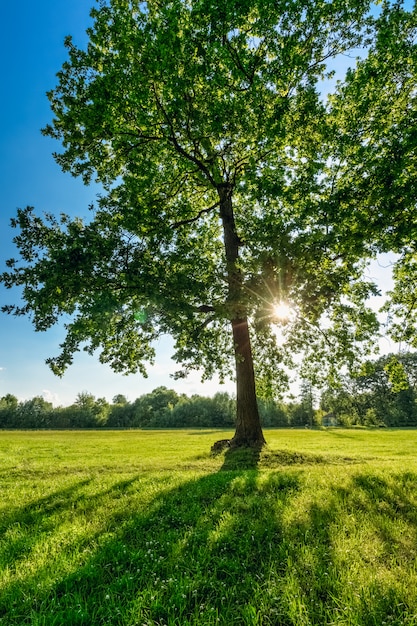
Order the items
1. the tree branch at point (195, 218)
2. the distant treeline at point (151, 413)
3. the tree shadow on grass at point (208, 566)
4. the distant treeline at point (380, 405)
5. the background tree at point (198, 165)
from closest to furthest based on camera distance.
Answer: the tree shadow on grass at point (208, 566) → the background tree at point (198, 165) → the tree branch at point (195, 218) → the distant treeline at point (380, 405) → the distant treeline at point (151, 413)

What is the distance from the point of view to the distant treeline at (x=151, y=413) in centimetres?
9931

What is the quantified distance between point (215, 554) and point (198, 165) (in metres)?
15.9

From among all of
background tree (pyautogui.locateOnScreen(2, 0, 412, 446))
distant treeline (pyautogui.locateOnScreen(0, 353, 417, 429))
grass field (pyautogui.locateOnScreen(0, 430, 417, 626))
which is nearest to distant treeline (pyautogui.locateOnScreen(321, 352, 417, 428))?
distant treeline (pyautogui.locateOnScreen(0, 353, 417, 429))

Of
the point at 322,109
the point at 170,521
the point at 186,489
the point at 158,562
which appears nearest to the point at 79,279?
the point at 186,489

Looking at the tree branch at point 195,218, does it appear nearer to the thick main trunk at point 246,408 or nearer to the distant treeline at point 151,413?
the thick main trunk at point 246,408

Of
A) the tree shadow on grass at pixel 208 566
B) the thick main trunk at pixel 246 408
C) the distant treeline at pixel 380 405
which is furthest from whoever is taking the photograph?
the distant treeline at pixel 380 405

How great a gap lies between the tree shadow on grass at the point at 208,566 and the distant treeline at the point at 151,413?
284ft

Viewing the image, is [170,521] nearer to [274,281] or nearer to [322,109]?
[274,281]

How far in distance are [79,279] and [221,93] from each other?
9324 mm

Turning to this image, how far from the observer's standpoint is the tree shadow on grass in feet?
12.5

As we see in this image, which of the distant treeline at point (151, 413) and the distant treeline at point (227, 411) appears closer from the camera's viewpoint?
the distant treeline at point (227, 411)

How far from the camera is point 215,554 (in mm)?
5121

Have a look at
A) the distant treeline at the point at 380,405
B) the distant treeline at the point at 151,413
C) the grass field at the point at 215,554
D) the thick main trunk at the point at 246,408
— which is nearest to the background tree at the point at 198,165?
the thick main trunk at the point at 246,408

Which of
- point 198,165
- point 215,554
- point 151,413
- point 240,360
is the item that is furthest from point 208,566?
point 151,413
